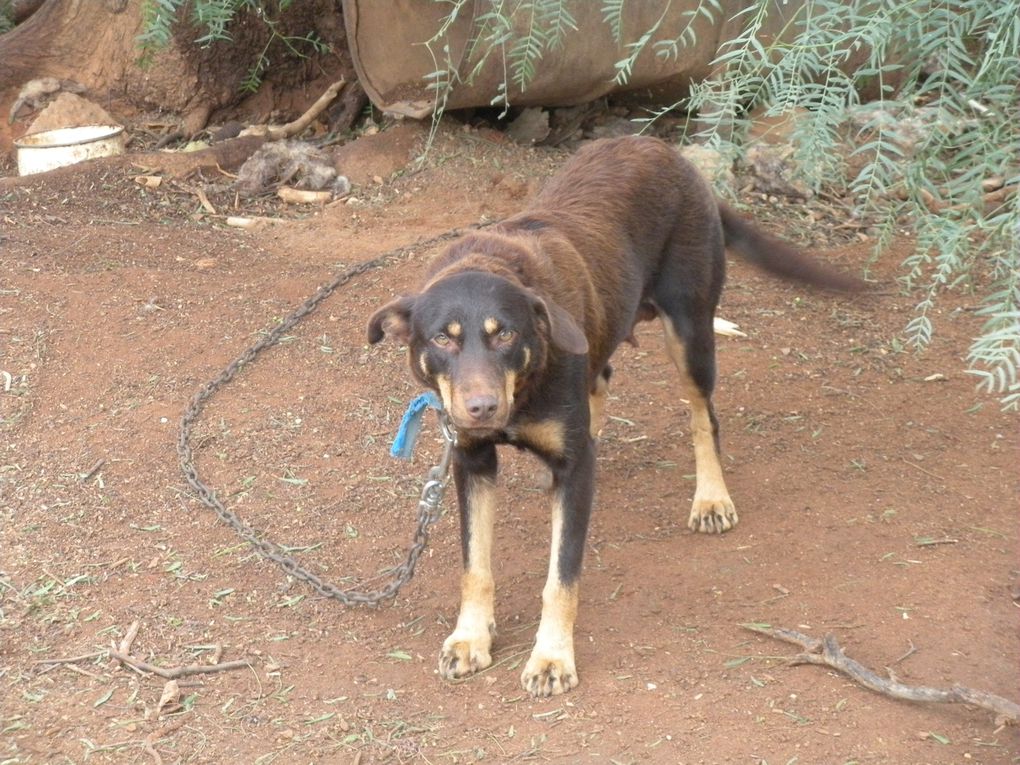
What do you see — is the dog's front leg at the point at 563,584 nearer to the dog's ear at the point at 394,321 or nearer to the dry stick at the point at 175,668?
the dog's ear at the point at 394,321

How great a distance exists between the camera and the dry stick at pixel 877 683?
3.31 metres

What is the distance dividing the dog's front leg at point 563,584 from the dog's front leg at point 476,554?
184mm

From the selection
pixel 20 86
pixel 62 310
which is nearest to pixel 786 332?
pixel 62 310

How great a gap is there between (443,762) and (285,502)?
168cm

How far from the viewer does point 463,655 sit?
3.77 metres

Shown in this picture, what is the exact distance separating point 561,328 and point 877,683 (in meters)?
1.46

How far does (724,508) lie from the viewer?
4.69 m

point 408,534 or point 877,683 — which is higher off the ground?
point 877,683

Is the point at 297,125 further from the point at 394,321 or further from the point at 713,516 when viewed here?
the point at 394,321

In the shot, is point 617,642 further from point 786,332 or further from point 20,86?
point 20,86

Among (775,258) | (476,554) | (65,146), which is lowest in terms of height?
(65,146)

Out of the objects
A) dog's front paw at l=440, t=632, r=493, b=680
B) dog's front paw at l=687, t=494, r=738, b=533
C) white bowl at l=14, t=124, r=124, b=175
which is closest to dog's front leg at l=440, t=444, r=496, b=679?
dog's front paw at l=440, t=632, r=493, b=680

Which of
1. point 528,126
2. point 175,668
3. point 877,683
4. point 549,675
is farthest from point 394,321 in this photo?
point 528,126

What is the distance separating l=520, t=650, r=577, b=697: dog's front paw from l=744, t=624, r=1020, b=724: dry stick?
69 centimetres
